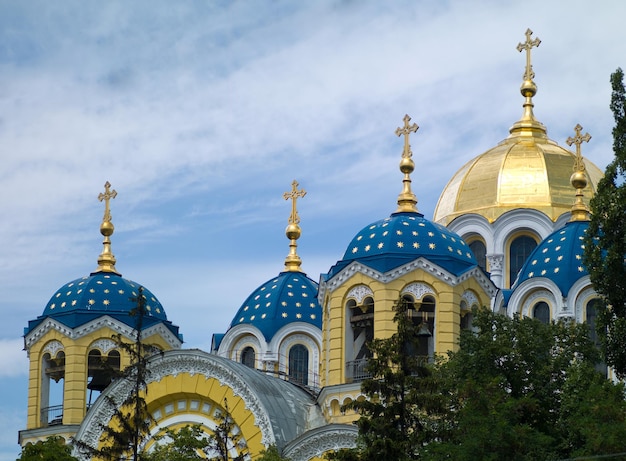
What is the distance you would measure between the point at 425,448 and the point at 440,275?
8403 mm

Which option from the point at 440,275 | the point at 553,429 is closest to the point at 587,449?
the point at 553,429

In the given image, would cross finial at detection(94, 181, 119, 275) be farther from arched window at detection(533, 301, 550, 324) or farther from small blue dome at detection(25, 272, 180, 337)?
arched window at detection(533, 301, 550, 324)

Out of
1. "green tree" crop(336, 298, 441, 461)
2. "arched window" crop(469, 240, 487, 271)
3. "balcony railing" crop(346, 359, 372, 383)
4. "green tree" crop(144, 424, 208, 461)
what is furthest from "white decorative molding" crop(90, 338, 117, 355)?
"green tree" crop(336, 298, 441, 461)

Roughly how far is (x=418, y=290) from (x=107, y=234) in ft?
35.9

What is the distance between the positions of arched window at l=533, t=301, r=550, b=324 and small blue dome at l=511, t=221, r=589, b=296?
0.67 m

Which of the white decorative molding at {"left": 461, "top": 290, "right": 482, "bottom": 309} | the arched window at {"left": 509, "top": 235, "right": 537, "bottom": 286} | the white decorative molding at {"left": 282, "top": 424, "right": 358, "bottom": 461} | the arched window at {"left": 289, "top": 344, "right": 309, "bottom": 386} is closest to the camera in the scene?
the white decorative molding at {"left": 282, "top": 424, "right": 358, "bottom": 461}

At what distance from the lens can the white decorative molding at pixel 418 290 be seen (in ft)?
132

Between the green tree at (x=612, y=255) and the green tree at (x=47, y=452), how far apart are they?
35.5ft

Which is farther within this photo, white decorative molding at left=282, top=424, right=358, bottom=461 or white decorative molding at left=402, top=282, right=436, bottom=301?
white decorative molding at left=402, top=282, right=436, bottom=301

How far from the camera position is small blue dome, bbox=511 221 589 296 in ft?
141

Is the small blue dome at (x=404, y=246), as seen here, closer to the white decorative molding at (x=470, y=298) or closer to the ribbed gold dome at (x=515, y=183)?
the white decorative molding at (x=470, y=298)

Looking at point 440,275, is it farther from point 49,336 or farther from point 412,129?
point 49,336

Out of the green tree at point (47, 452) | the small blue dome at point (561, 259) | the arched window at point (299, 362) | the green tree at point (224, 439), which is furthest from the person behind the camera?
the arched window at point (299, 362)

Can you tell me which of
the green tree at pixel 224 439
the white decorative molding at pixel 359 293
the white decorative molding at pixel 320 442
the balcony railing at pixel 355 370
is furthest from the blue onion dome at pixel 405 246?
the green tree at pixel 224 439
